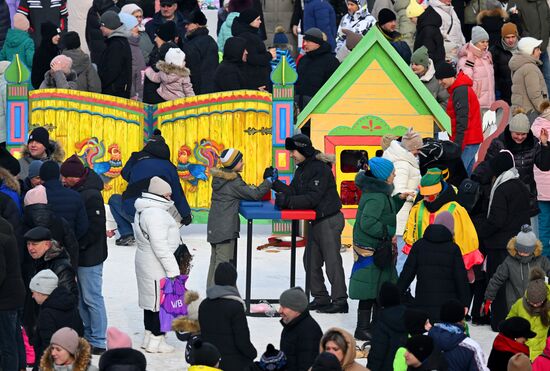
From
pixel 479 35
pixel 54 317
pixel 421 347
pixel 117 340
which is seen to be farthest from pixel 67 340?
pixel 479 35

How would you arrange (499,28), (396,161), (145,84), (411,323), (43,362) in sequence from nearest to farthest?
(43,362), (411,323), (396,161), (145,84), (499,28)

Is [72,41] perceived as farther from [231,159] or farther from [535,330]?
[535,330]

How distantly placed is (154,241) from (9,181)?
1.42 meters

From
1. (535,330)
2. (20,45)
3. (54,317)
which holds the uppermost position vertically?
(20,45)

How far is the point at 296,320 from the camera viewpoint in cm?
1325

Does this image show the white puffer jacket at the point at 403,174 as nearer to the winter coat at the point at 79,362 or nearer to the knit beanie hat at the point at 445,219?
the knit beanie hat at the point at 445,219

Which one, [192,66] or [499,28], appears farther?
[499,28]

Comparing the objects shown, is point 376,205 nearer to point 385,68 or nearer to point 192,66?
point 385,68

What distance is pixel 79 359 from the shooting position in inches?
489

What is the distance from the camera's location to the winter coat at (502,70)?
24.6 metres

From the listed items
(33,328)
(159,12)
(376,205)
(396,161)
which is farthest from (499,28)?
(33,328)

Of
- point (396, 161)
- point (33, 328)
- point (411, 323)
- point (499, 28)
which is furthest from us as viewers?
point (499, 28)

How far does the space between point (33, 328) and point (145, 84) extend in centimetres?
741

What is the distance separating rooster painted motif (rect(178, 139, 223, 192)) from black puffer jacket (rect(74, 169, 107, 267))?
5.43 metres
